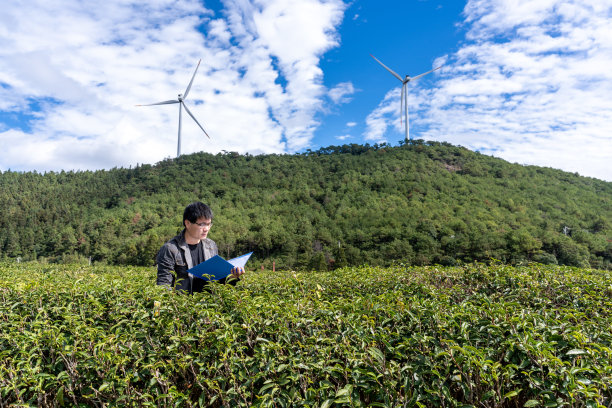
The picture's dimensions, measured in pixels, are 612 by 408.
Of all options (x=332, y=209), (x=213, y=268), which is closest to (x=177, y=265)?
(x=213, y=268)

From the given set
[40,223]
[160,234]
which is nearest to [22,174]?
[40,223]

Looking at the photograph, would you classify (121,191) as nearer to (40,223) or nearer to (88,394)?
(40,223)

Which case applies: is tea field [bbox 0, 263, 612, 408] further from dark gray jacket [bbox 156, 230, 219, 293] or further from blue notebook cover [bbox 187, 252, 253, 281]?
dark gray jacket [bbox 156, 230, 219, 293]

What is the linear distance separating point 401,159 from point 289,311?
8330cm

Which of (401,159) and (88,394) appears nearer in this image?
(88,394)

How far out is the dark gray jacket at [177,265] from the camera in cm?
360

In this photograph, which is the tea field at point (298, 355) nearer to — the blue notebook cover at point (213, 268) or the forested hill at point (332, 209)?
the blue notebook cover at point (213, 268)

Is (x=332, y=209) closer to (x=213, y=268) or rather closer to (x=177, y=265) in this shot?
(x=177, y=265)

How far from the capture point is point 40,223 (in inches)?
2840

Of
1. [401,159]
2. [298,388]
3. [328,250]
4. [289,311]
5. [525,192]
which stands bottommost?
[328,250]

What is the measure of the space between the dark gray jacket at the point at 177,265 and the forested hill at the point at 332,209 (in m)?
32.9

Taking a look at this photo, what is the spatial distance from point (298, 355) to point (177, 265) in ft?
7.11

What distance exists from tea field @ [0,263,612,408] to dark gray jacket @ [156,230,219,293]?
0.56 metres

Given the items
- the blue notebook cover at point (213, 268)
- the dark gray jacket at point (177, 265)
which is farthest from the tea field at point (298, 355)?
the dark gray jacket at point (177, 265)
